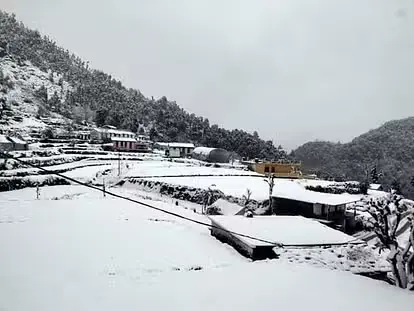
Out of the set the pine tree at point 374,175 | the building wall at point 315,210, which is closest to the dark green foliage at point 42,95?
the building wall at point 315,210

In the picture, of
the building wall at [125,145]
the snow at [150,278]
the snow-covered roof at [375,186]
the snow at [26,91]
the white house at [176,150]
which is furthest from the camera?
the white house at [176,150]

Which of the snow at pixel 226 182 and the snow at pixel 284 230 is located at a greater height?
the snow at pixel 226 182

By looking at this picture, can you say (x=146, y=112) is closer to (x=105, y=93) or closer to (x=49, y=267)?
(x=105, y=93)

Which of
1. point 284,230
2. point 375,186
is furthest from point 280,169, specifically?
point 284,230

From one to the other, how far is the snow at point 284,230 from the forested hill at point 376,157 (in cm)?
713

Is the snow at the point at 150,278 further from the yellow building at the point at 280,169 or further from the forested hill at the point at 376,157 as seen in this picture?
the yellow building at the point at 280,169

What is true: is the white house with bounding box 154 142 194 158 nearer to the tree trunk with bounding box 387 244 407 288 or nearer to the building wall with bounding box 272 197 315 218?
the building wall with bounding box 272 197 315 218

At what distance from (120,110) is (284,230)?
41063 millimetres

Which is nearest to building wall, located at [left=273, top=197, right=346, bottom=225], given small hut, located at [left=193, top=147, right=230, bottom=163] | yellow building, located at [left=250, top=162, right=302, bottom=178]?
yellow building, located at [left=250, top=162, right=302, bottom=178]

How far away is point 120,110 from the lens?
1839 inches

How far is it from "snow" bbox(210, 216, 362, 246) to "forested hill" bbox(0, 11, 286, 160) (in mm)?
30219

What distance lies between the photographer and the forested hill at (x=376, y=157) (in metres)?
19.7

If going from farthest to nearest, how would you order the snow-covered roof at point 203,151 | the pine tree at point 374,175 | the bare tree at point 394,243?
the snow-covered roof at point 203,151 → the pine tree at point 374,175 → the bare tree at point 394,243

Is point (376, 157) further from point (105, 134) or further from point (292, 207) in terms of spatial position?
point (105, 134)
